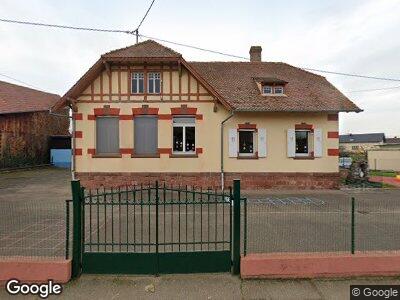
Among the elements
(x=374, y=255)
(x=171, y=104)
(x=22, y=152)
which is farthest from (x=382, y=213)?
(x=22, y=152)

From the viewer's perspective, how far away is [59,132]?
34844 millimetres

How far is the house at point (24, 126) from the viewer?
26453 mm

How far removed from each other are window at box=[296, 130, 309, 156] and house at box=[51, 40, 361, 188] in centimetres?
20

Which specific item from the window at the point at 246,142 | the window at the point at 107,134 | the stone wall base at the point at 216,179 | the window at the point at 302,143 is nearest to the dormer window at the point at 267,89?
the window at the point at 246,142

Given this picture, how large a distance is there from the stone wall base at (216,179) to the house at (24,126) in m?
15.5

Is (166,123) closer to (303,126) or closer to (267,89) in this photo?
(267,89)

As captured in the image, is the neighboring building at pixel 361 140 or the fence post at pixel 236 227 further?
the neighboring building at pixel 361 140

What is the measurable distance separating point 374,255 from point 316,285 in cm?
128

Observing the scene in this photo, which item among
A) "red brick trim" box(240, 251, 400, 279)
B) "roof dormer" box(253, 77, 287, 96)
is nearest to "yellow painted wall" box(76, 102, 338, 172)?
"roof dormer" box(253, 77, 287, 96)

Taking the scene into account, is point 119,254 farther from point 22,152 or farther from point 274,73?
point 22,152

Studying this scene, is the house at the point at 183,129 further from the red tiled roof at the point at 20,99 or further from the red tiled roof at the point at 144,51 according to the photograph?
the red tiled roof at the point at 20,99

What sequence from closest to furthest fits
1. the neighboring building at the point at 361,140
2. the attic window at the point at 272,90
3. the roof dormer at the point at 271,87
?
the roof dormer at the point at 271,87, the attic window at the point at 272,90, the neighboring building at the point at 361,140

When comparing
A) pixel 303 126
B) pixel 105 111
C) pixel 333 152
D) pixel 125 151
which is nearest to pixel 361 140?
pixel 333 152

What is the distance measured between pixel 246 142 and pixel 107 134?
7.04m
